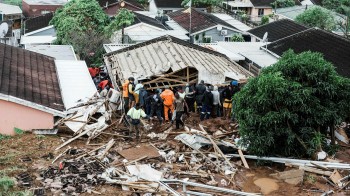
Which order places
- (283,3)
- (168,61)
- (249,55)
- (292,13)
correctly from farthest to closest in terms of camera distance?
(283,3) < (292,13) < (249,55) < (168,61)

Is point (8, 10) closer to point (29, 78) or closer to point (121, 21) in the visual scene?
point (121, 21)

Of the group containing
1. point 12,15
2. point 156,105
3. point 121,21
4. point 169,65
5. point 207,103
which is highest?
point 169,65

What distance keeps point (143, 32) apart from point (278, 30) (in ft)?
35.0

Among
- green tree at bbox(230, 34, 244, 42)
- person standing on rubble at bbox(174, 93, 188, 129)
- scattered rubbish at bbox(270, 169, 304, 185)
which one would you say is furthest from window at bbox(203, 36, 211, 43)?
scattered rubbish at bbox(270, 169, 304, 185)

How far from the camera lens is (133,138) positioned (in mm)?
15656

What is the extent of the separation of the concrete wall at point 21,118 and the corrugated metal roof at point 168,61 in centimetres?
448

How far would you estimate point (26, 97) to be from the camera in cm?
1566

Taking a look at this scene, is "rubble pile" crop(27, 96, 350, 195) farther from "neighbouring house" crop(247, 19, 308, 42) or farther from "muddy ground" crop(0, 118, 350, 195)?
"neighbouring house" crop(247, 19, 308, 42)

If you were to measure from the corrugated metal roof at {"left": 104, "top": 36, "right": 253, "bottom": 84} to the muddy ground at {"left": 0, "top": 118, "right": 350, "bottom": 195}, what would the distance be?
4.71 metres

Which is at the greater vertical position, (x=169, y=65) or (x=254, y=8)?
(x=169, y=65)

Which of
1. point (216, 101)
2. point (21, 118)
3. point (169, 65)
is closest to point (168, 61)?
point (169, 65)

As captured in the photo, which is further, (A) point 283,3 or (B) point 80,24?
(A) point 283,3

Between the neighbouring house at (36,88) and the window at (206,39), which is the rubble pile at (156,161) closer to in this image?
the neighbouring house at (36,88)

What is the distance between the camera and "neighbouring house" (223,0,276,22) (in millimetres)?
53281
